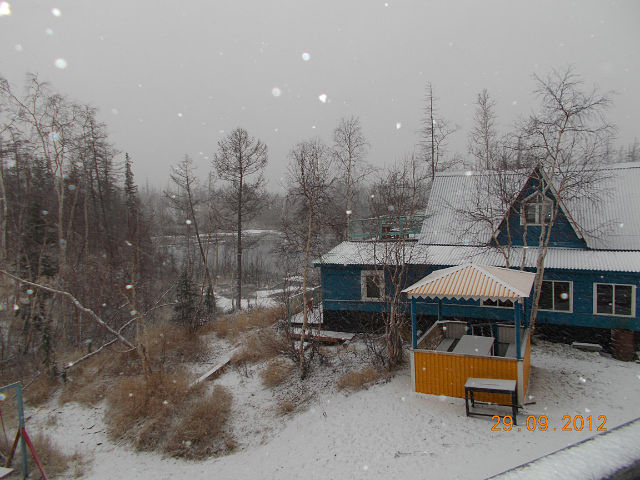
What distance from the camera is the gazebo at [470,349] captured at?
28.7ft

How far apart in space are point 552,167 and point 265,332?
12269mm

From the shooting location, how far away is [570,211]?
1587 cm

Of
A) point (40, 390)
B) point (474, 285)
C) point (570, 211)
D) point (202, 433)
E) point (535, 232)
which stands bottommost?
point (40, 390)

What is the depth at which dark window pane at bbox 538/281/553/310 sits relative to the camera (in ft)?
45.6

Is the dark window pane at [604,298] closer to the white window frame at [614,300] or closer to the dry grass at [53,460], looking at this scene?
the white window frame at [614,300]

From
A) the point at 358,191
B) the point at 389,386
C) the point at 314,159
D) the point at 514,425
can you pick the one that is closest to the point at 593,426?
the point at 514,425

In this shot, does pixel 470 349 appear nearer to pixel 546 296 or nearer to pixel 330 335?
pixel 546 296

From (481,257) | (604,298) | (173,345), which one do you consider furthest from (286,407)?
(604,298)

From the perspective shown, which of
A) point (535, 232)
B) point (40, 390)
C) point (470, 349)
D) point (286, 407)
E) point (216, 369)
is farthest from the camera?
point (535, 232)

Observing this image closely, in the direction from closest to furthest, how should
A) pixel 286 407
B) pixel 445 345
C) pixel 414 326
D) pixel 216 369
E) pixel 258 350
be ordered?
pixel 414 326 < pixel 286 407 < pixel 445 345 < pixel 216 369 < pixel 258 350

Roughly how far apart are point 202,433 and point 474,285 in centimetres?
764

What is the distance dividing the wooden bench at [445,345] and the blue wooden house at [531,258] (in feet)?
3.62

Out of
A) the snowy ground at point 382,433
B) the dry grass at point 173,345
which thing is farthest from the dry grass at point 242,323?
the snowy ground at point 382,433
